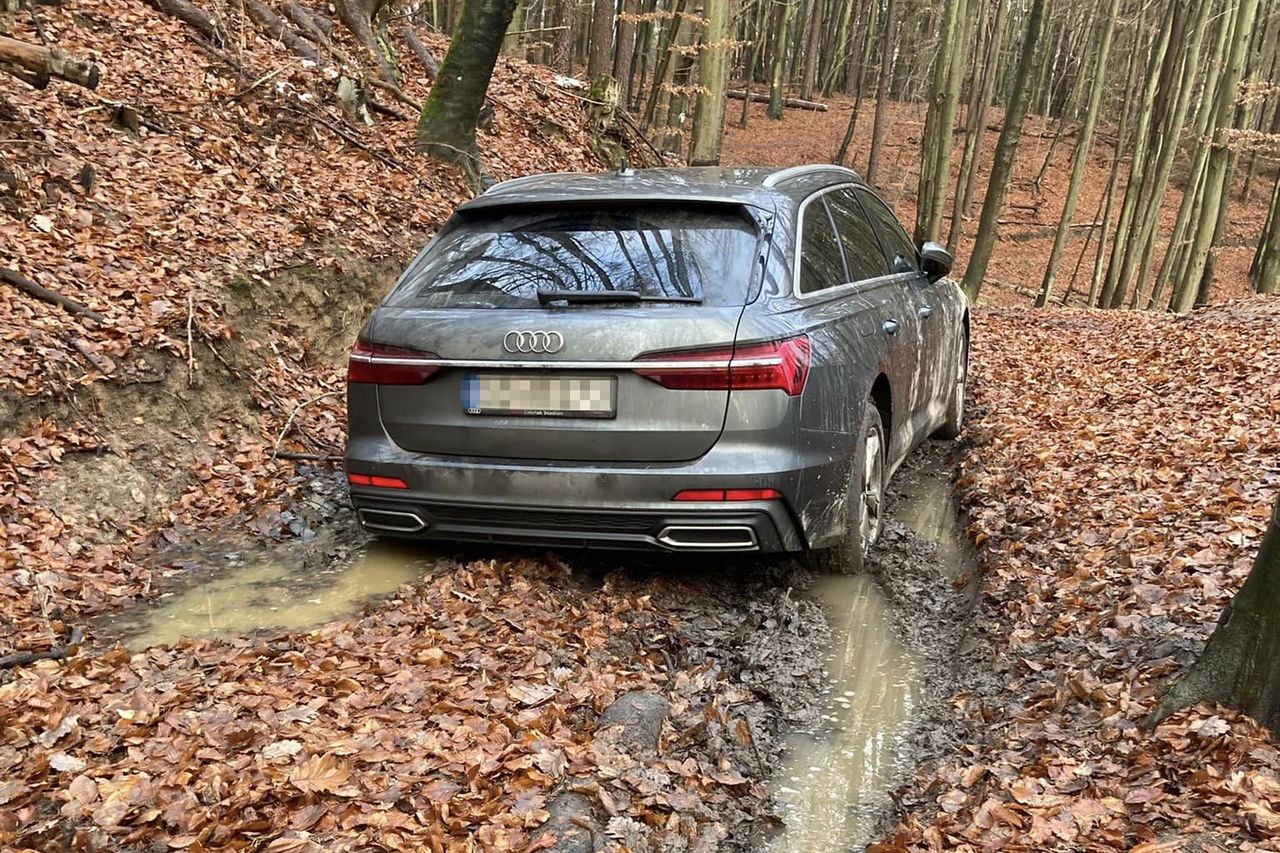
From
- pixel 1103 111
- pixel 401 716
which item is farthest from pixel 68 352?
pixel 1103 111

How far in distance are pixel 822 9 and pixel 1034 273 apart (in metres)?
18.4

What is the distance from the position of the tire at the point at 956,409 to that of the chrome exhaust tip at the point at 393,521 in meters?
4.23

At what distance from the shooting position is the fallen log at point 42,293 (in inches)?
195

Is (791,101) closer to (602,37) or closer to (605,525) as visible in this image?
(602,37)

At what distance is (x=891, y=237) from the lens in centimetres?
566

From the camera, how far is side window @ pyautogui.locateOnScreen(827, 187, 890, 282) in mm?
4672

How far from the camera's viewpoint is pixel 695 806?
2713 mm

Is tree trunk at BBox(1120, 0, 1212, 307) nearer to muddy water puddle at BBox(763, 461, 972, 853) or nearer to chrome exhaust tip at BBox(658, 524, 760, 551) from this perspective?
muddy water puddle at BBox(763, 461, 972, 853)

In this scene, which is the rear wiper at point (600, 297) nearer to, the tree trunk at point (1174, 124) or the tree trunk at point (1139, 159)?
the tree trunk at point (1174, 124)

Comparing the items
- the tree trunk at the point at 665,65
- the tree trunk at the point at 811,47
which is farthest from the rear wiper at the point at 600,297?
the tree trunk at the point at 811,47

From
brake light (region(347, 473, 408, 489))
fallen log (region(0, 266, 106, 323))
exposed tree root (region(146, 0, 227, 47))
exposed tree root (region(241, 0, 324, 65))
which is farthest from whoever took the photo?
exposed tree root (region(241, 0, 324, 65))

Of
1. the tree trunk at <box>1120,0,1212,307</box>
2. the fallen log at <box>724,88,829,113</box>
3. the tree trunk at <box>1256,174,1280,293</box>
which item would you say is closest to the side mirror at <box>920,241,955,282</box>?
the tree trunk at <box>1256,174,1280,293</box>

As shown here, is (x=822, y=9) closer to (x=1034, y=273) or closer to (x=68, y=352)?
(x=1034, y=273)

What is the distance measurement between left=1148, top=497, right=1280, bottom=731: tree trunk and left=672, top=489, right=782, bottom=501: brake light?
4.86 ft
